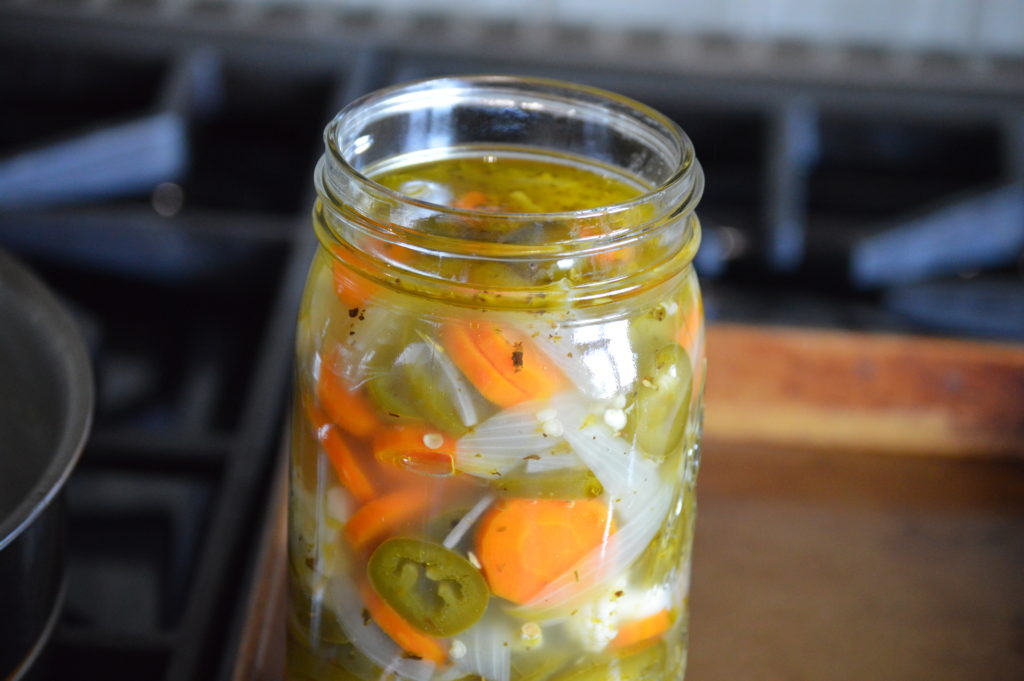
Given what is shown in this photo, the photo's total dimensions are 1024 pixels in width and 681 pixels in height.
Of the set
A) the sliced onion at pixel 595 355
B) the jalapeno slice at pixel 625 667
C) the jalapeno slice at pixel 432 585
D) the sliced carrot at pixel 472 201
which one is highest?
the sliced carrot at pixel 472 201

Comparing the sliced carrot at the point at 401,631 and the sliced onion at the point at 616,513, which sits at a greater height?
the sliced onion at the point at 616,513

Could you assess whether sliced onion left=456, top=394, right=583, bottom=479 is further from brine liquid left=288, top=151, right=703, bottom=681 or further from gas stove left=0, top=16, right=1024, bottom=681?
gas stove left=0, top=16, right=1024, bottom=681

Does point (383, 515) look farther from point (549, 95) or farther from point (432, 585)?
point (549, 95)

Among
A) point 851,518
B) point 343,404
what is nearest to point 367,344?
point 343,404

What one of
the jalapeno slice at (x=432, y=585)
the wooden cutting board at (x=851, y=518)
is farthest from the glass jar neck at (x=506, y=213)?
the wooden cutting board at (x=851, y=518)

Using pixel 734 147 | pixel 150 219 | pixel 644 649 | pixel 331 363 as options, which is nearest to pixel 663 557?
pixel 644 649

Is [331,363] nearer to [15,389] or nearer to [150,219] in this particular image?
[15,389]

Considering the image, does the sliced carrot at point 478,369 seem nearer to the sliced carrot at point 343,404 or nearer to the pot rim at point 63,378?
the sliced carrot at point 343,404

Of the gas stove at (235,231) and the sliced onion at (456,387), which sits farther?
the gas stove at (235,231)
